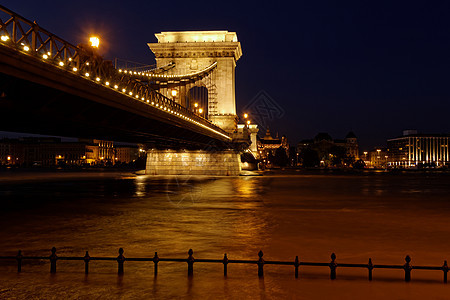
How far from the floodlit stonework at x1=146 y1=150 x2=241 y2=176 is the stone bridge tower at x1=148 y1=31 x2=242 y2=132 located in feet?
33.3

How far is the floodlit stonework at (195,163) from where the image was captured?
79.7 m

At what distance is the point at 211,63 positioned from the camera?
294 feet

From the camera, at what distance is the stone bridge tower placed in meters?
88.6

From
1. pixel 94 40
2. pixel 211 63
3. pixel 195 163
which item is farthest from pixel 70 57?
pixel 211 63

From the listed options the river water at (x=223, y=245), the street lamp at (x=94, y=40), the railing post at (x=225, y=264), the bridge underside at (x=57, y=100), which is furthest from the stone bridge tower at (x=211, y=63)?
the railing post at (x=225, y=264)

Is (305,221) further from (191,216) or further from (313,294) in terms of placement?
(313,294)

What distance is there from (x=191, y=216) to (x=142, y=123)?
2246cm

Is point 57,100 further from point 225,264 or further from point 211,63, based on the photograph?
point 211,63

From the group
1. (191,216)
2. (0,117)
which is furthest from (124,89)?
(191,216)

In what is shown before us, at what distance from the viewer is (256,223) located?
19078 mm

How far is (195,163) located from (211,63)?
22447mm

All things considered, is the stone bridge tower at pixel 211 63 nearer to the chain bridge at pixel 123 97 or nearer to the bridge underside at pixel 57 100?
the chain bridge at pixel 123 97

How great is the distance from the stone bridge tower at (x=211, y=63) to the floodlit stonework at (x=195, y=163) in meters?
10.1

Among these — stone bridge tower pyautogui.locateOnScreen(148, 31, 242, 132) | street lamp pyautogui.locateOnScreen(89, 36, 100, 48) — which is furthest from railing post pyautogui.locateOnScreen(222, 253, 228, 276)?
stone bridge tower pyautogui.locateOnScreen(148, 31, 242, 132)
